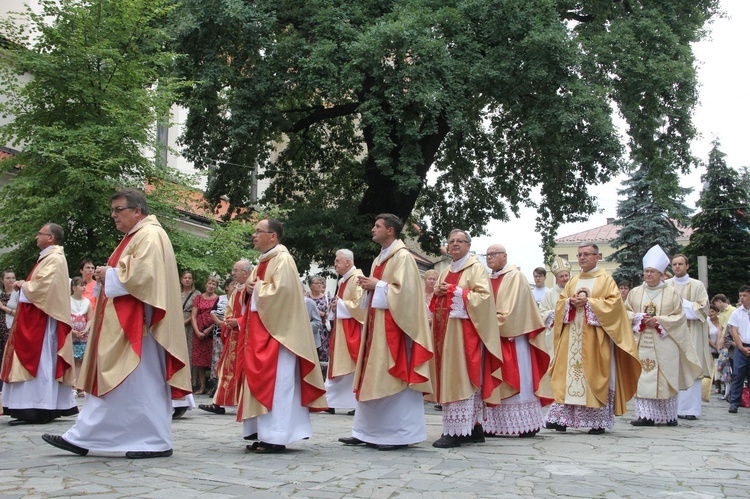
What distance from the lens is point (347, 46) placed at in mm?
19188

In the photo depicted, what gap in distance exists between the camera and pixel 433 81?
739 inches

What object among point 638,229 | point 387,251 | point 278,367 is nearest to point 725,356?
point 387,251

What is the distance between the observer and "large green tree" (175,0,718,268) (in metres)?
19.0

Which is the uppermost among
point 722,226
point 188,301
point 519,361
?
point 722,226

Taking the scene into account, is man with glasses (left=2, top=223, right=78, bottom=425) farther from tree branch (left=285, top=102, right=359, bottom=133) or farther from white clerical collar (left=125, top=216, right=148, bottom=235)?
tree branch (left=285, top=102, right=359, bottom=133)

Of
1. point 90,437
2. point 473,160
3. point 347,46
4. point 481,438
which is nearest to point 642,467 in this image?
point 481,438

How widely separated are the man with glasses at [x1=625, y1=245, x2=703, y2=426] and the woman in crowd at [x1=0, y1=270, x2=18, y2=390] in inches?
294

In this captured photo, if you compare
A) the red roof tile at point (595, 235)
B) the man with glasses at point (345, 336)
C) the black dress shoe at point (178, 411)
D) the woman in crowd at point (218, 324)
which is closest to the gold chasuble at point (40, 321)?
the black dress shoe at point (178, 411)

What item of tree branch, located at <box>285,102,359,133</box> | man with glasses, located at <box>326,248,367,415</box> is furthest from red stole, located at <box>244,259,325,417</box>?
tree branch, located at <box>285,102,359,133</box>

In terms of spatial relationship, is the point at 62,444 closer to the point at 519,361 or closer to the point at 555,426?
the point at 519,361

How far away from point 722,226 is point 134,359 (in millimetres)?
38138

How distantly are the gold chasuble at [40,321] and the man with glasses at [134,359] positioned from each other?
240 cm

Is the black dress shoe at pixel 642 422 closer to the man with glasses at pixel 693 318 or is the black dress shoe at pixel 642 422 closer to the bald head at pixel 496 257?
the man with glasses at pixel 693 318

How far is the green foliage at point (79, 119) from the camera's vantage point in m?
14.8
